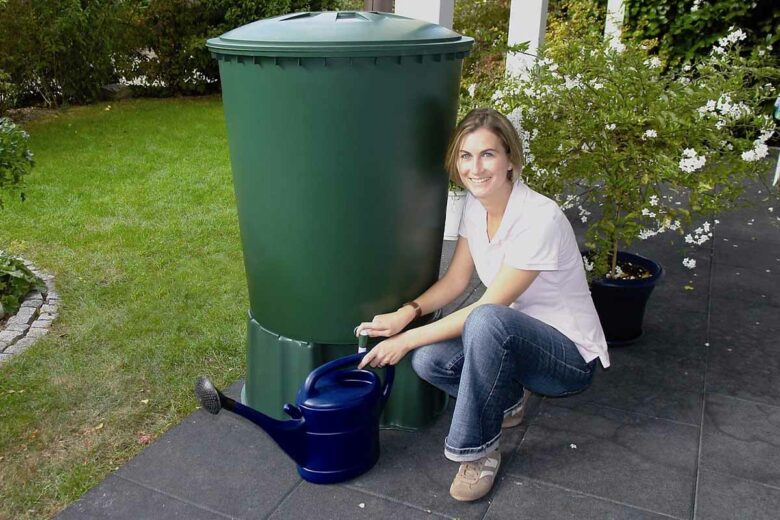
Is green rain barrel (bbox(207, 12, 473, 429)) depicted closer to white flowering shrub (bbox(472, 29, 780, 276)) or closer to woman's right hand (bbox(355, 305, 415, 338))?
woman's right hand (bbox(355, 305, 415, 338))

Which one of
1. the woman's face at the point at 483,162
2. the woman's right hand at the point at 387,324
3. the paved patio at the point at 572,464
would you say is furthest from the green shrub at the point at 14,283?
the woman's face at the point at 483,162

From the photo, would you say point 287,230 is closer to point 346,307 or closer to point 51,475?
point 346,307

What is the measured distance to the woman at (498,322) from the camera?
2.08m

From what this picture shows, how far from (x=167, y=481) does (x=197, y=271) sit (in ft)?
6.26

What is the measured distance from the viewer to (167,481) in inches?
87.9

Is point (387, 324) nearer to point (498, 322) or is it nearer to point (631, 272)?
point (498, 322)

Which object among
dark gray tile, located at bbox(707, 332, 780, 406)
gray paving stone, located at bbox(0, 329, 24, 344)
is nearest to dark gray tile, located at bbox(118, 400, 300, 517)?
gray paving stone, located at bbox(0, 329, 24, 344)

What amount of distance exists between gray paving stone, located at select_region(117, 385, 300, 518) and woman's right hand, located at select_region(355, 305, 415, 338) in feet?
1.67

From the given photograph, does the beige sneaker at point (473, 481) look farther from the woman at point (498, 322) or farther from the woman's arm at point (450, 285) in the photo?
the woman's arm at point (450, 285)

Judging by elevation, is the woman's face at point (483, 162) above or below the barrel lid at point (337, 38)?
below

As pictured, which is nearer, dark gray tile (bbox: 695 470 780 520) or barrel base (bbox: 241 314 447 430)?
dark gray tile (bbox: 695 470 780 520)

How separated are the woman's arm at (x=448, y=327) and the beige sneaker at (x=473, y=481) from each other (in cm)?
39

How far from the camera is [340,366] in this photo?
2.19m

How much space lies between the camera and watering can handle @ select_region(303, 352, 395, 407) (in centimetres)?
211
